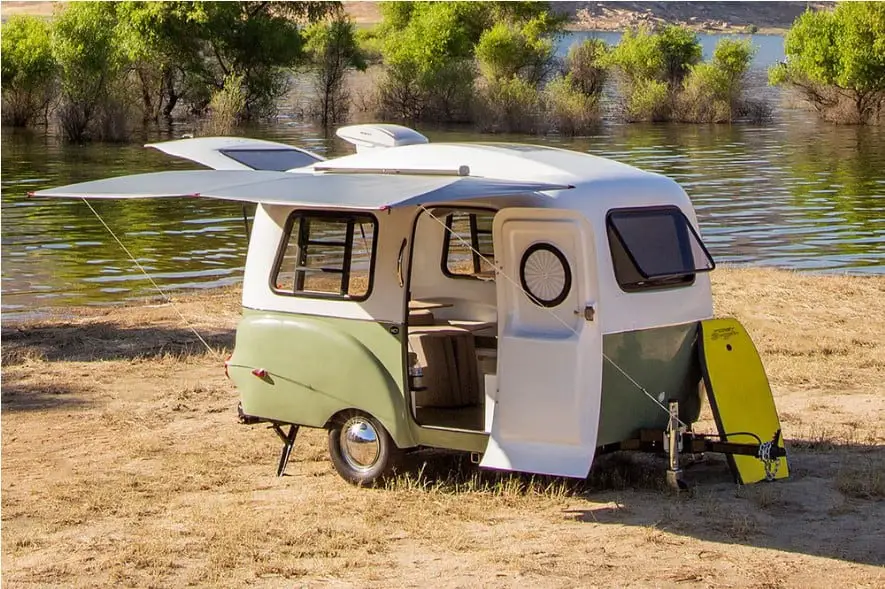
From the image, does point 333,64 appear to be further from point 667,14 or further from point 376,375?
point 667,14

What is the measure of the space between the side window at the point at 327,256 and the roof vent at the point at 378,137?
1.23 m

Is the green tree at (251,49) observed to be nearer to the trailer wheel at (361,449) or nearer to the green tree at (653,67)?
the green tree at (653,67)

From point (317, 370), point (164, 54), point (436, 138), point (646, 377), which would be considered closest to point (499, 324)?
point (646, 377)

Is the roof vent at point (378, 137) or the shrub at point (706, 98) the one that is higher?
the roof vent at point (378, 137)

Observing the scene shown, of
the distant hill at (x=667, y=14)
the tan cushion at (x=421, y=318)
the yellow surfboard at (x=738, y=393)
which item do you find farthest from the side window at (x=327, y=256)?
the distant hill at (x=667, y=14)

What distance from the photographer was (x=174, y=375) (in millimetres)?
13617

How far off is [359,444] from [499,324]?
1.40 metres

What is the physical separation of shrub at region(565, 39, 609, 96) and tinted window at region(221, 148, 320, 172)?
161 ft

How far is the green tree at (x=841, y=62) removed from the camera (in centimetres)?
5200

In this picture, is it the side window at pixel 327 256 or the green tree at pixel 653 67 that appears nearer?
the side window at pixel 327 256

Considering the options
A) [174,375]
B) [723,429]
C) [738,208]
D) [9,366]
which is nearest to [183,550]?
[723,429]

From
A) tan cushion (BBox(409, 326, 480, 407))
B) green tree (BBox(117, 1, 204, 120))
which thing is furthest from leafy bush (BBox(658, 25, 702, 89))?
tan cushion (BBox(409, 326, 480, 407))

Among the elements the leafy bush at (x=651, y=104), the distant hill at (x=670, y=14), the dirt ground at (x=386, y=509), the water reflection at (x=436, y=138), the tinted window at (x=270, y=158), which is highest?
the distant hill at (x=670, y=14)

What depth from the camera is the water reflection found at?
2244 cm
